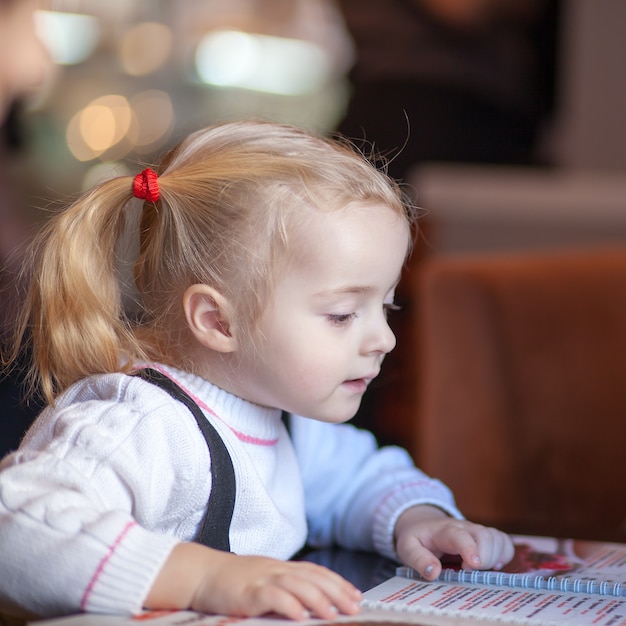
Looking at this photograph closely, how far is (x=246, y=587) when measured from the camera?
23.5 inches

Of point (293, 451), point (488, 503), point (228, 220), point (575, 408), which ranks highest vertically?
point (228, 220)

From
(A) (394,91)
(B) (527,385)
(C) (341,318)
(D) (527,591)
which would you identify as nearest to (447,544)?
(D) (527,591)

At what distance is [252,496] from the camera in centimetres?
78

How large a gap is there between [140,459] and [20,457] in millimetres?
84

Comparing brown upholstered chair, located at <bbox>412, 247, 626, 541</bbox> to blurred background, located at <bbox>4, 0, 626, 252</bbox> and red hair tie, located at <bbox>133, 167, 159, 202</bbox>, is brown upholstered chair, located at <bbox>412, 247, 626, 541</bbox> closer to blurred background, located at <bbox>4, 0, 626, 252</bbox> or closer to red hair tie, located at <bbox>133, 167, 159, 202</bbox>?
red hair tie, located at <bbox>133, 167, 159, 202</bbox>

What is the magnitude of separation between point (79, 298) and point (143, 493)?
0.19 m

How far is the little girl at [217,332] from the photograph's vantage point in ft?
2.25

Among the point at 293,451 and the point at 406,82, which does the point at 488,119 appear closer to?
the point at 406,82

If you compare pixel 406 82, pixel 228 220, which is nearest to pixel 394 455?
pixel 228 220

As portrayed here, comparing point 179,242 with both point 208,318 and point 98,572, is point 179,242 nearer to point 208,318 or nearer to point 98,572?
point 208,318

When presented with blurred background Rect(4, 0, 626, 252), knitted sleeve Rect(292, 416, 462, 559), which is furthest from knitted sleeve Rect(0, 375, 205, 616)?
blurred background Rect(4, 0, 626, 252)

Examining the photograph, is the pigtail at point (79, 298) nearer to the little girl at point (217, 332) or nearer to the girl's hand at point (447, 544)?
the little girl at point (217, 332)

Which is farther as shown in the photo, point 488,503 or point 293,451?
point 488,503

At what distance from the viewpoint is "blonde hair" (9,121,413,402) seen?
750 mm
